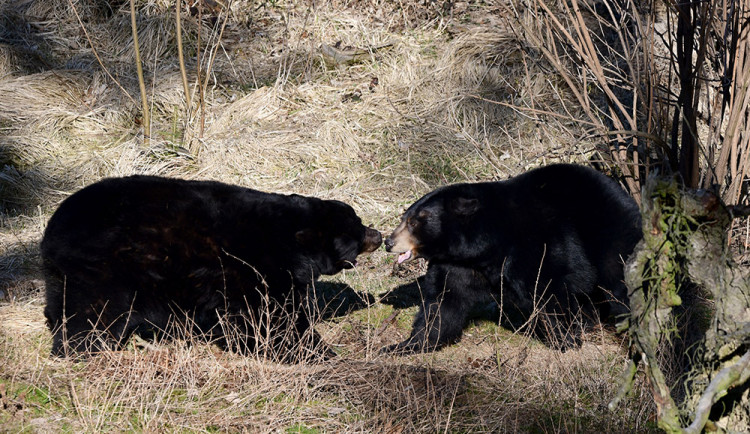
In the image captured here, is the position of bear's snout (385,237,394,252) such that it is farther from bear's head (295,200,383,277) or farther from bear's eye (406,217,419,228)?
bear's eye (406,217,419,228)

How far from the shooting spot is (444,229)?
20.7 feet

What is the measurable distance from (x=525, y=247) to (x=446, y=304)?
791 mm

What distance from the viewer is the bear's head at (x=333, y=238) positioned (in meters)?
5.96

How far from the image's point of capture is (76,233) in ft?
16.4

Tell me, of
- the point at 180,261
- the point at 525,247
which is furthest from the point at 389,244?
the point at 180,261

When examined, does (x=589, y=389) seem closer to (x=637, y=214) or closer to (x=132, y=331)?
(x=637, y=214)

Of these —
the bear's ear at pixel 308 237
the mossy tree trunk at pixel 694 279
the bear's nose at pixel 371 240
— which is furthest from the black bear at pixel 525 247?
the mossy tree trunk at pixel 694 279

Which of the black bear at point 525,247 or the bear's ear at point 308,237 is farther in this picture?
the black bear at point 525,247

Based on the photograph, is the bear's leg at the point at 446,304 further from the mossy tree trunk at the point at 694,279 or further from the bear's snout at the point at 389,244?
the mossy tree trunk at the point at 694,279

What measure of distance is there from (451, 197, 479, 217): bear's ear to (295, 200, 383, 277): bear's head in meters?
0.73

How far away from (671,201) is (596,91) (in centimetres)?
765

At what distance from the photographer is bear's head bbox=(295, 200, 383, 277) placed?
5961 millimetres

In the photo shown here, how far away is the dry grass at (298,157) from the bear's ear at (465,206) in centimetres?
85

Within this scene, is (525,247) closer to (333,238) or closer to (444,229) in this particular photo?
(444,229)
